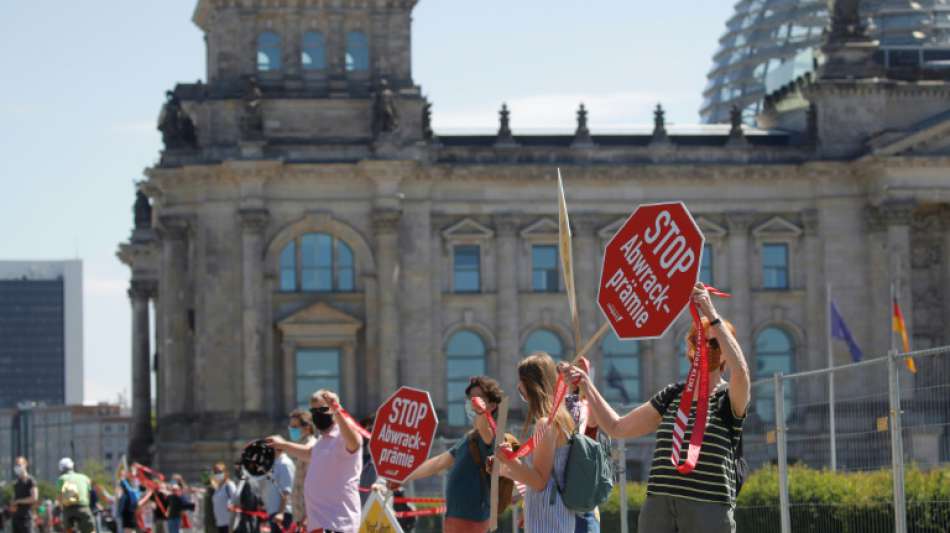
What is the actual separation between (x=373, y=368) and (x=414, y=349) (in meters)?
1.41

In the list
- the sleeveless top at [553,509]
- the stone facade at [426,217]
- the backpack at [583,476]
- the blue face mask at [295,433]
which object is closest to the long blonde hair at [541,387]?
the backpack at [583,476]

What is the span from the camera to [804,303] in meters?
72.1

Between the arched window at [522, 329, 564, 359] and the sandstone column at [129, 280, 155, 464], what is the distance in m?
15.7

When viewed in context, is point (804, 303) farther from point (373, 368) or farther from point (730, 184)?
point (373, 368)

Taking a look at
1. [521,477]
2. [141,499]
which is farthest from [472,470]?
[141,499]

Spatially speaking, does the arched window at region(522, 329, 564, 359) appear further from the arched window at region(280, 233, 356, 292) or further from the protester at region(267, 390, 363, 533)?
the protester at region(267, 390, 363, 533)

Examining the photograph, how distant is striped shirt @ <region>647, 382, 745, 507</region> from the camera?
1462 cm

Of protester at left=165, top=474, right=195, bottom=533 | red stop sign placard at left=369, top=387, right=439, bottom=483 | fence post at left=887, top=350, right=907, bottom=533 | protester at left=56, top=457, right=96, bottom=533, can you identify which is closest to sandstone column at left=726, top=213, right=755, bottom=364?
protester at left=165, top=474, right=195, bottom=533

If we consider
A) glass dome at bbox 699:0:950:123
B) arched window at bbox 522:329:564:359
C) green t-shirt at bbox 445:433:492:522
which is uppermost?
glass dome at bbox 699:0:950:123

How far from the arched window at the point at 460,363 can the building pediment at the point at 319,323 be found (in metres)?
3.28

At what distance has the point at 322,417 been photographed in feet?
68.0

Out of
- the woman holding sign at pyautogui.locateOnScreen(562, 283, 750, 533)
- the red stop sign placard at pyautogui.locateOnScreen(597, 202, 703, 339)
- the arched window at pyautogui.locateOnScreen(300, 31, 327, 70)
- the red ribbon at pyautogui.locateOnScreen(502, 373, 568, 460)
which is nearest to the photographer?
the red stop sign placard at pyautogui.locateOnScreen(597, 202, 703, 339)

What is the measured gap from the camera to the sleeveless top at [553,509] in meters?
16.0

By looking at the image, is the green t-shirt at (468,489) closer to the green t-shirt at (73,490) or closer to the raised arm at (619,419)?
the raised arm at (619,419)
